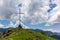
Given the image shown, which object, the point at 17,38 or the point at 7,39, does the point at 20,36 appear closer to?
the point at 17,38

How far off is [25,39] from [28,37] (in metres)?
6.88

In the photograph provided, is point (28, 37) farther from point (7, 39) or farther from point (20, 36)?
point (7, 39)

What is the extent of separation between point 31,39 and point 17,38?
1694cm

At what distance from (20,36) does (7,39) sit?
68.8 ft

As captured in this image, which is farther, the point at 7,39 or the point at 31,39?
the point at 31,39

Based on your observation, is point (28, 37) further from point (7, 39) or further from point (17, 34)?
point (7, 39)

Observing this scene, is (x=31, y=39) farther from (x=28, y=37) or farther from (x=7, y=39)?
(x=7, y=39)

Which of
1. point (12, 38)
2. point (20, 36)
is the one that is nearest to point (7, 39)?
point (12, 38)

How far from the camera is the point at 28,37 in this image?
654 ft

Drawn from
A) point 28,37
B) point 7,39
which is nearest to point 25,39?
point 28,37

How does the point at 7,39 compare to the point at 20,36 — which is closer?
the point at 7,39

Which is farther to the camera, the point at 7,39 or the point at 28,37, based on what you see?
the point at 28,37

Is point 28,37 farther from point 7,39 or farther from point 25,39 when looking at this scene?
point 7,39

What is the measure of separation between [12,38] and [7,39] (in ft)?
28.7
